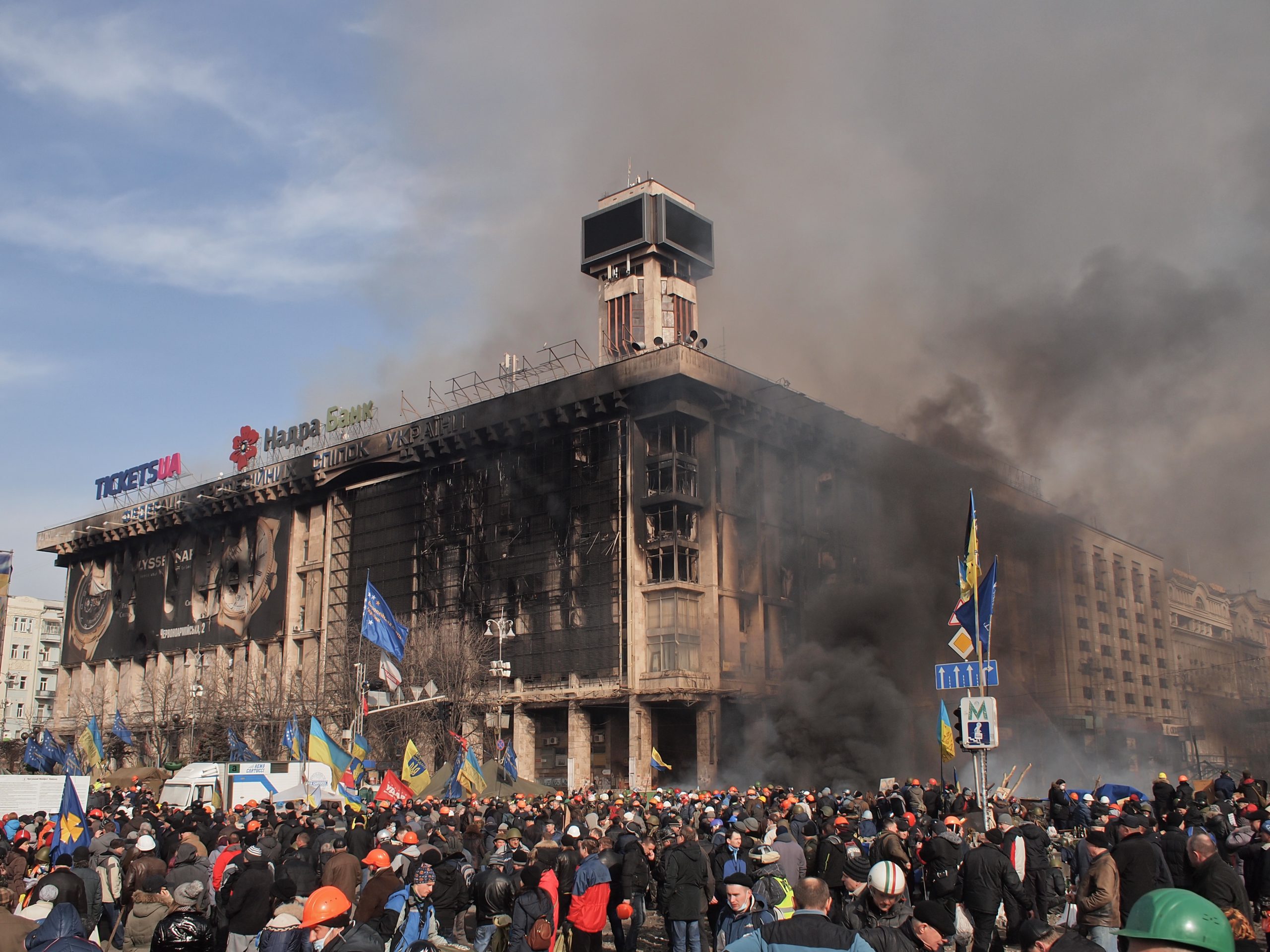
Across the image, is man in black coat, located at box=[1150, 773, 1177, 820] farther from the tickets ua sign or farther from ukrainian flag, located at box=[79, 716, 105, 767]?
the tickets ua sign

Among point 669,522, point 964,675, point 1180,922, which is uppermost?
point 669,522

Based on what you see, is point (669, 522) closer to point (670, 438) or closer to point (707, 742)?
point (670, 438)

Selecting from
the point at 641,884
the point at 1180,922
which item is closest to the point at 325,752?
the point at 641,884

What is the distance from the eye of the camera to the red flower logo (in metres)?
99.4

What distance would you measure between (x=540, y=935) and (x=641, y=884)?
501 centimetres

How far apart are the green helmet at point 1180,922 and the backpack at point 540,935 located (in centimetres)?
860

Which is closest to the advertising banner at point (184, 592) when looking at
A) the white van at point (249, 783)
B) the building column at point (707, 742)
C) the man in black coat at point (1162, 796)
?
the building column at point (707, 742)

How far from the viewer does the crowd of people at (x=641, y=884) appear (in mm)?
7395

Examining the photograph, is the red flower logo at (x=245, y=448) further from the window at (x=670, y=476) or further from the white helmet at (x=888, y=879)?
the white helmet at (x=888, y=879)

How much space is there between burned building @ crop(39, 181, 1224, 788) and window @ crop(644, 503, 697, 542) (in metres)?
0.14

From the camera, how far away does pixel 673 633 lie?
210 feet

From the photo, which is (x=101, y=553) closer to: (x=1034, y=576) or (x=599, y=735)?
(x=599, y=735)

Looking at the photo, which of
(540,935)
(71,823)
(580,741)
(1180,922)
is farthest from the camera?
(580,741)

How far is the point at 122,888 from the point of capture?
53.5 ft
